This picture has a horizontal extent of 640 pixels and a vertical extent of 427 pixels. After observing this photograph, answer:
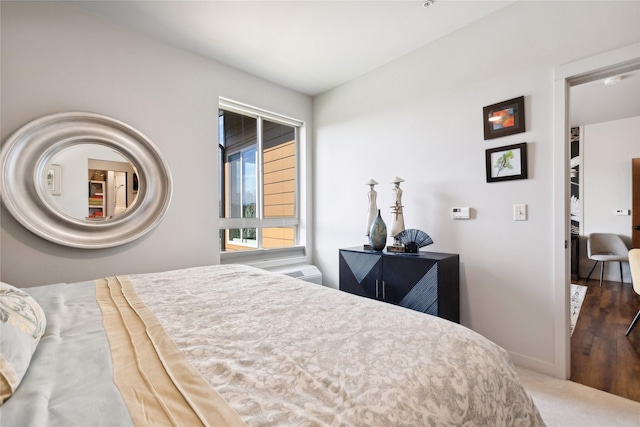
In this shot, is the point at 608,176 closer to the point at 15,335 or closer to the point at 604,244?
the point at 604,244

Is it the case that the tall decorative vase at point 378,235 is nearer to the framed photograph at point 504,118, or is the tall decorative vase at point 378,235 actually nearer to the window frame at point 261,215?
the framed photograph at point 504,118

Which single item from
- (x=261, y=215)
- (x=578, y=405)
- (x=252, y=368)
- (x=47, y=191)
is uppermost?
(x=47, y=191)

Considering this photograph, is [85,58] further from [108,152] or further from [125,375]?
[125,375]

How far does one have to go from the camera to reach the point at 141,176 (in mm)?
2262

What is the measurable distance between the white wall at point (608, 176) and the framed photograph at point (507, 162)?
3.91 metres

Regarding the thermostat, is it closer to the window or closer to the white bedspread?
the white bedspread

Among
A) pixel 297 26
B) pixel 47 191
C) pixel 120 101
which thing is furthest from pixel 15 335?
pixel 297 26

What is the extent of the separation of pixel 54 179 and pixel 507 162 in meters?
3.24

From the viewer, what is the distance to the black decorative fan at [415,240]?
7.66 ft

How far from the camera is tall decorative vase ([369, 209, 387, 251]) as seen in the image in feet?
8.13

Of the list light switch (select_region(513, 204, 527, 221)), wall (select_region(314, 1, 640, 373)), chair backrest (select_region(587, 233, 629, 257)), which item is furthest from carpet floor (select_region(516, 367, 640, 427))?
chair backrest (select_region(587, 233, 629, 257))

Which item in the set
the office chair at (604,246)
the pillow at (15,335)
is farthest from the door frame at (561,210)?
the office chair at (604,246)

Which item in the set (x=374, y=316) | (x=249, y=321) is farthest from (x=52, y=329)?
(x=374, y=316)

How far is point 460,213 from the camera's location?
2.30 metres
